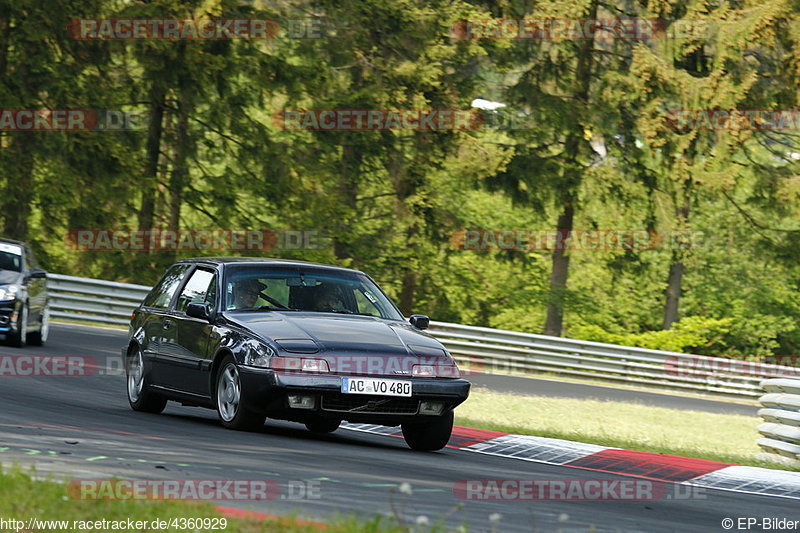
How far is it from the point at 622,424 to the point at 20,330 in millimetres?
8290

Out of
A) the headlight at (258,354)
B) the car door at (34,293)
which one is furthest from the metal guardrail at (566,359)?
the headlight at (258,354)

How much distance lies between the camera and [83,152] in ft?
106

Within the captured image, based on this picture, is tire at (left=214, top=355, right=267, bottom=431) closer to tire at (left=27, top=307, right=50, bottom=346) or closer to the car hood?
the car hood

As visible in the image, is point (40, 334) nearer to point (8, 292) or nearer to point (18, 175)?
point (8, 292)

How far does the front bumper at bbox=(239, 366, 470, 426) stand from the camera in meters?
9.30

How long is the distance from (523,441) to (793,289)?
105ft

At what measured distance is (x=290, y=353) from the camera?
9359mm

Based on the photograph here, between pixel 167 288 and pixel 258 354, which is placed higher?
pixel 167 288
